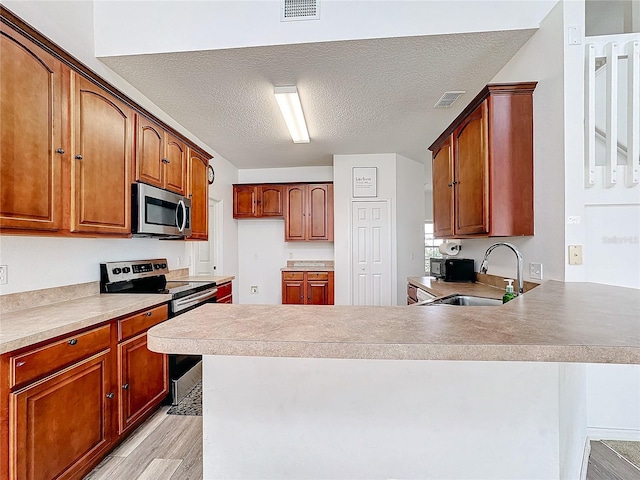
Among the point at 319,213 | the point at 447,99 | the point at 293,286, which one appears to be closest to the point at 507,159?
the point at 447,99

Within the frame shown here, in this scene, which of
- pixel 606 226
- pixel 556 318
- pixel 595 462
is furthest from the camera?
pixel 606 226

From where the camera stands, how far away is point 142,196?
96.0 inches

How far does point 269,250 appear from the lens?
5.82 meters

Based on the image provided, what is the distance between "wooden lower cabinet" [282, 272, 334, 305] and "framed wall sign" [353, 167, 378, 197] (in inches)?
54.0

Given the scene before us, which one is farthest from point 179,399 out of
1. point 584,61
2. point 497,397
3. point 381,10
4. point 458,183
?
point 584,61

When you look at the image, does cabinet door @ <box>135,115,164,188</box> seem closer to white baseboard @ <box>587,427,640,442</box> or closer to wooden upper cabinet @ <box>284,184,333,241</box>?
wooden upper cabinet @ <box>284,184,333,241</box>

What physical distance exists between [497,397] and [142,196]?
8.20 ft

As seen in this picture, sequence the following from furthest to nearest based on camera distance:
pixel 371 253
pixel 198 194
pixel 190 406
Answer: pixel 371 253 < pixel 198 194 < pixel 190 406

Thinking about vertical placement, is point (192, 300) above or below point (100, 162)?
below

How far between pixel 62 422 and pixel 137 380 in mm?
580

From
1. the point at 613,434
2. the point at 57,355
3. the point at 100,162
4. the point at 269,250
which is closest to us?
the point at 57,355

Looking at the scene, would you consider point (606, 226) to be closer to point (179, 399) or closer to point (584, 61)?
point (584, 61)

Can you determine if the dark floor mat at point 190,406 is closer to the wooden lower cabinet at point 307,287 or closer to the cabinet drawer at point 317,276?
the wooden lower cabinet at point 307,287

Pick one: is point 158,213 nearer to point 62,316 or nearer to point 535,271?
point 62,316
